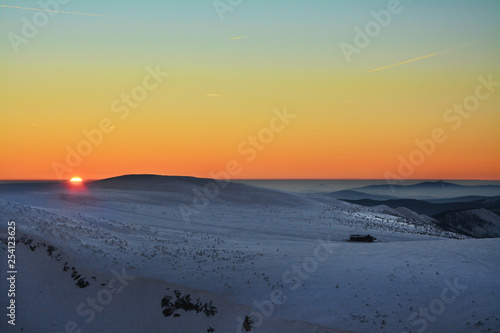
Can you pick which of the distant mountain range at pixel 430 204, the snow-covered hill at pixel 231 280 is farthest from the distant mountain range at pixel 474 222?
the snow-covered hill at pixel 231 280

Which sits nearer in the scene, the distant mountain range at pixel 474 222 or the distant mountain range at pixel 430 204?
the distant mountain range at pixel 474 222

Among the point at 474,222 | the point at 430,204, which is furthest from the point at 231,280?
the point at 430,204

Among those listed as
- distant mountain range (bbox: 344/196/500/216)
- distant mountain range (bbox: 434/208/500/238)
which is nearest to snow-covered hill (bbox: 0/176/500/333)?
distant mountain range (bbox: 434/208/500/238)

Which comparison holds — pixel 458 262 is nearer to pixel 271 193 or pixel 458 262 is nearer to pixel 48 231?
pixel 48 231

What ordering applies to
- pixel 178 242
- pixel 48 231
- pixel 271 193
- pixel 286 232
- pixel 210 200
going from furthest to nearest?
pixel 271 193 → pixel 210 200 → pixel 286 232 → pixel 178 242 → pixel 48 231

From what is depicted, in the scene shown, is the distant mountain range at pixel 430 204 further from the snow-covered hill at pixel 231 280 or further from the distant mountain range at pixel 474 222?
the snow-covered hill at pixel 231 280

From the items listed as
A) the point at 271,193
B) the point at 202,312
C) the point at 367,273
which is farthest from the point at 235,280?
the point at 271,193

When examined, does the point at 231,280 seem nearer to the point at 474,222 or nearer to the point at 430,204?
the point at 474,222

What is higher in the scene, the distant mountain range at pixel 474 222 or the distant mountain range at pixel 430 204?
the distant mountain range at pixel 430 204

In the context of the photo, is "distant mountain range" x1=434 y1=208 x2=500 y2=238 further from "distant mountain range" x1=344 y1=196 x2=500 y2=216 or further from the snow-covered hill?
the snow-covered hill
